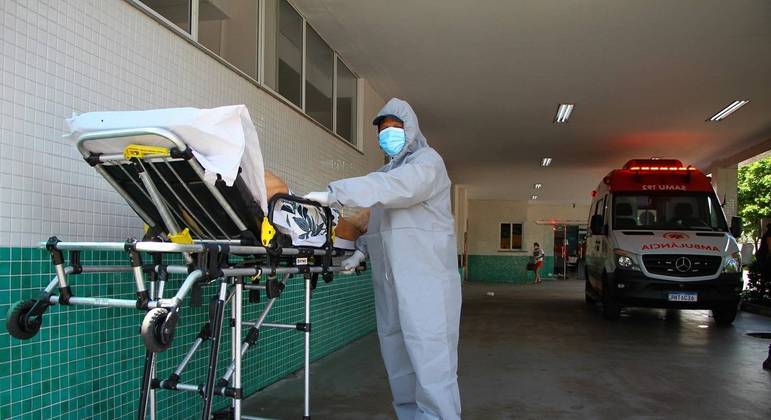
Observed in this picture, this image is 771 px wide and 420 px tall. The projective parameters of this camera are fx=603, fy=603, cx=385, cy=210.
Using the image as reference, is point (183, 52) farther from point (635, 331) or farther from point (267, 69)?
point (635, 331)

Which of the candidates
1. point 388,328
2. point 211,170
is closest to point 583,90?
point 388,328

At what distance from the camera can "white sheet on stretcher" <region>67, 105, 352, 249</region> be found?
225 centimetres

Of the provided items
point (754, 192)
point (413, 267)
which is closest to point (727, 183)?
point (413, 267)

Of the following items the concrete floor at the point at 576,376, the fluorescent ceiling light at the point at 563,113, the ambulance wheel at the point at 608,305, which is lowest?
the concrete floor at the point at 576,376

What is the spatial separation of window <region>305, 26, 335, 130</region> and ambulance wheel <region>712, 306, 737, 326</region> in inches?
269

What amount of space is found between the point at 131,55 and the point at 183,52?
55 cm

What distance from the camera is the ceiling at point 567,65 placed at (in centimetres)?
605

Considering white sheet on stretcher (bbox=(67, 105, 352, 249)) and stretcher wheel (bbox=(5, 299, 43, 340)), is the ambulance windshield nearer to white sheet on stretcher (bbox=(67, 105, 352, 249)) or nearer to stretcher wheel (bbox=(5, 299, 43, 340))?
white sheet on stretcher (bbox=(67, 105, 352, 249))

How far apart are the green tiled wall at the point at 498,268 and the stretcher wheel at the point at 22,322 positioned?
23.5 metres

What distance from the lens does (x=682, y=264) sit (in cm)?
902

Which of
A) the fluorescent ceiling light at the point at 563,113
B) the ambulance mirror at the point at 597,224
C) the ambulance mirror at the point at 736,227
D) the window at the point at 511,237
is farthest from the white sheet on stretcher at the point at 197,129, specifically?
the window at the point at 511,237

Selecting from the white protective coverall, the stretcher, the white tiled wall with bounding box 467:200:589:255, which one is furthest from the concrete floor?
the white tiled wall with bounding box 467:200:589:255

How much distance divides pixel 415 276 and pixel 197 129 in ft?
4.95

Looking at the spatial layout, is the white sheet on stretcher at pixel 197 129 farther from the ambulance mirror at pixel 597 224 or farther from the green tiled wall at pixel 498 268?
the green tiled wall at pixel 498 268
